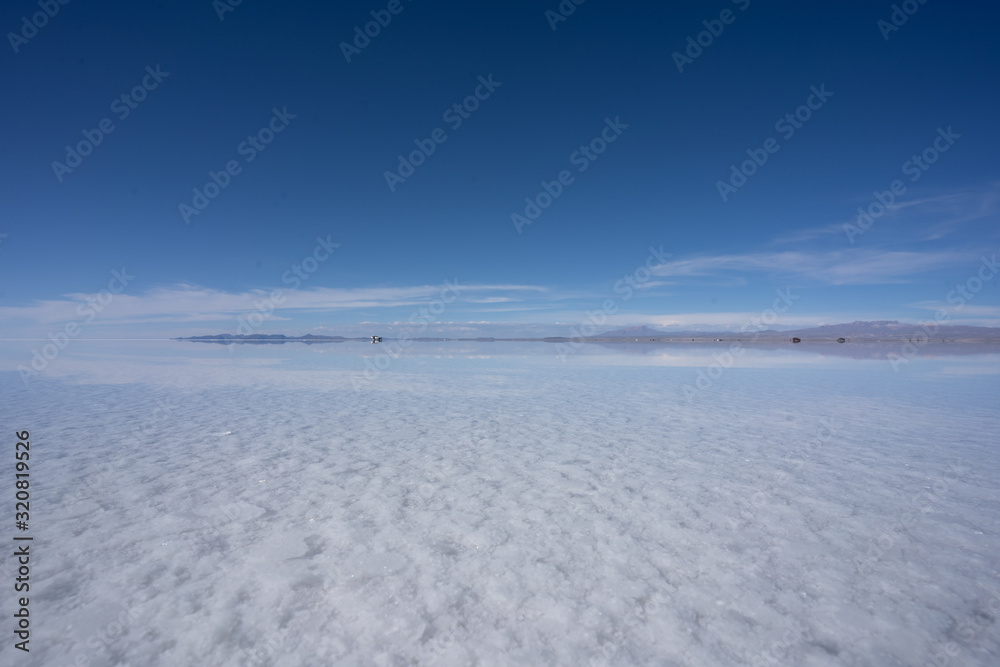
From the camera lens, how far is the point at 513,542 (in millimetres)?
4703

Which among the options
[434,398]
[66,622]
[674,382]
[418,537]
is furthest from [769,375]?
[66,622]

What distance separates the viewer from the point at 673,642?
128 inches

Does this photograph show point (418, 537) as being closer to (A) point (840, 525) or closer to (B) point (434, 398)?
(A) point (840, 525)

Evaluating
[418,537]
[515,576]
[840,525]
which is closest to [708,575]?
[515,576]

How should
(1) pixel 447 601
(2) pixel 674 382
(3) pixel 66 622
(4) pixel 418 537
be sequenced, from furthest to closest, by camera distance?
(2) pixel 674 382 → (4) pixel 418 537 → (1) pixel 447 601 → (3) pixel 66 622

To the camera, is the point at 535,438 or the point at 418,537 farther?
the point at 535,438

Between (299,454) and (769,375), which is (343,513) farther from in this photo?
(769,375)

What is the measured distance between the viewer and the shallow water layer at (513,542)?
328 cm

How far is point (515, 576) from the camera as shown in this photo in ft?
13.3

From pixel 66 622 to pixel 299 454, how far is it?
14.3ft

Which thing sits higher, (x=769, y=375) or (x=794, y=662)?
(x=769, y=375)

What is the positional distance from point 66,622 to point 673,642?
493cm

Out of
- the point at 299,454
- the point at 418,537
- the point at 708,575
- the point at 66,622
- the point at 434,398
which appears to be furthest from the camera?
the point at 434,398

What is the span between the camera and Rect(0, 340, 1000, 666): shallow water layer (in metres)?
3.28
